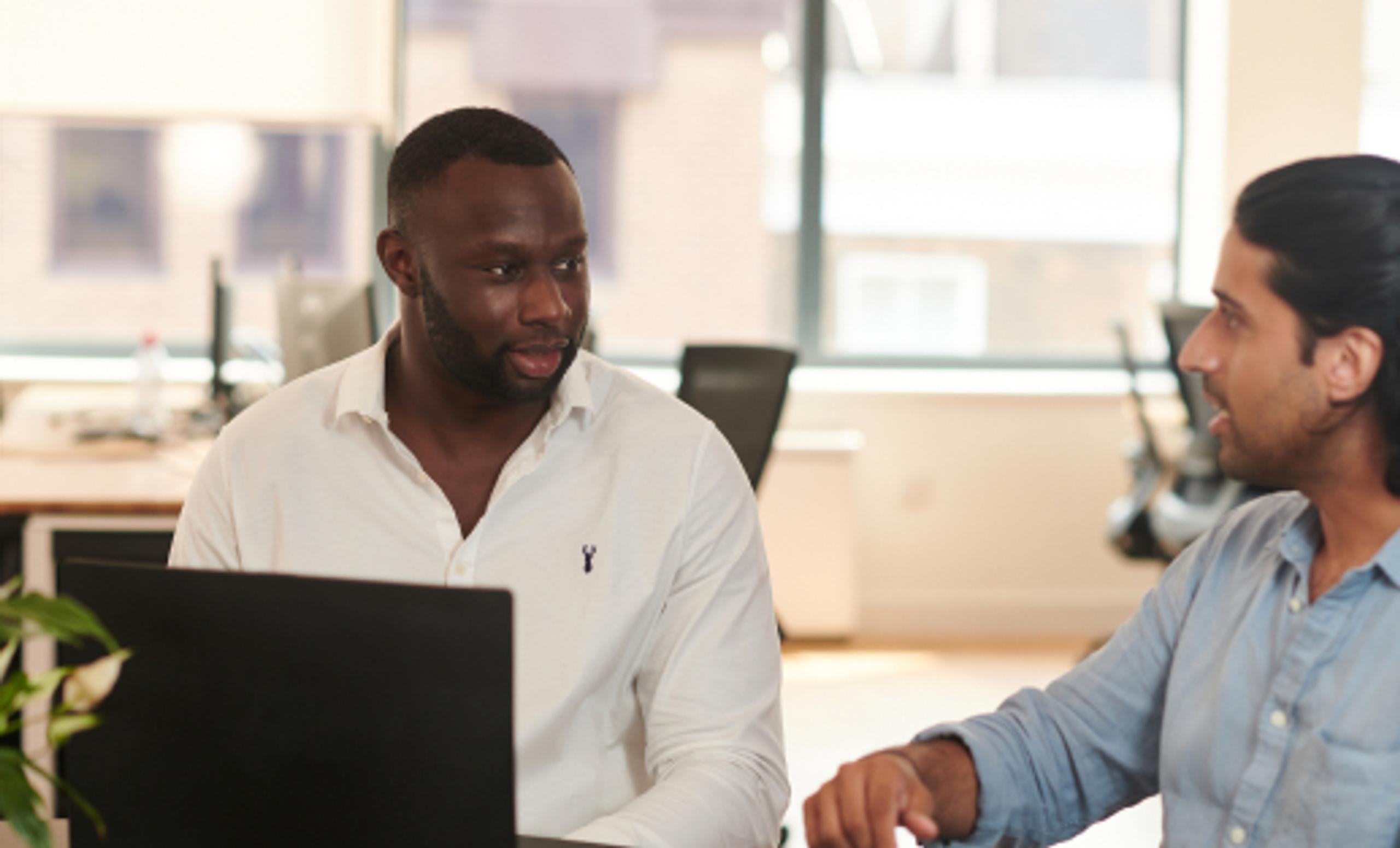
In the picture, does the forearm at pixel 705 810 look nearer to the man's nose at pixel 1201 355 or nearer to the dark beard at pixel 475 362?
the dark beard at pixel 475 362

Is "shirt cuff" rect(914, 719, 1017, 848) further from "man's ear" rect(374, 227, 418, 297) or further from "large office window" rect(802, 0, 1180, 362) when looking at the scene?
"large office window" rect(802, 0, 1180, 362)

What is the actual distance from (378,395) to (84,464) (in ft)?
6.63

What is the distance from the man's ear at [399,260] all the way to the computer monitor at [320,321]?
5.44 ft

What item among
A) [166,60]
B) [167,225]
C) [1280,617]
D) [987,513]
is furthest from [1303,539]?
[167,225]

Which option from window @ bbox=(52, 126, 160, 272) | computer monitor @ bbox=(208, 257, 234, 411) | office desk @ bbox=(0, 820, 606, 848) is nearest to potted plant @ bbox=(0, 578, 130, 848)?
office desk @ bbox=(0, 820, 606, 848)

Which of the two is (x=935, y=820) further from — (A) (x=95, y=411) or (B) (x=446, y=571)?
(A) (x=95, y=411)

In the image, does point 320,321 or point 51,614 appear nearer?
point 51,614

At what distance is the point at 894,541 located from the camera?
5.13 meters

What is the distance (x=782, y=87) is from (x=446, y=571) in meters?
4.08

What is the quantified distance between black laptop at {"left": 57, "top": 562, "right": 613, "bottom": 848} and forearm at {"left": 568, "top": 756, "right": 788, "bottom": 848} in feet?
1.05

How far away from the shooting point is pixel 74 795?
87cm

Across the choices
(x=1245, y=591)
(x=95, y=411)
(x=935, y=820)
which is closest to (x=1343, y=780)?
(x=1245, y=591)

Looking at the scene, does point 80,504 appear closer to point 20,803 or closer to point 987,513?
point 20,803

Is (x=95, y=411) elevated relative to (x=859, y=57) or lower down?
lower down
